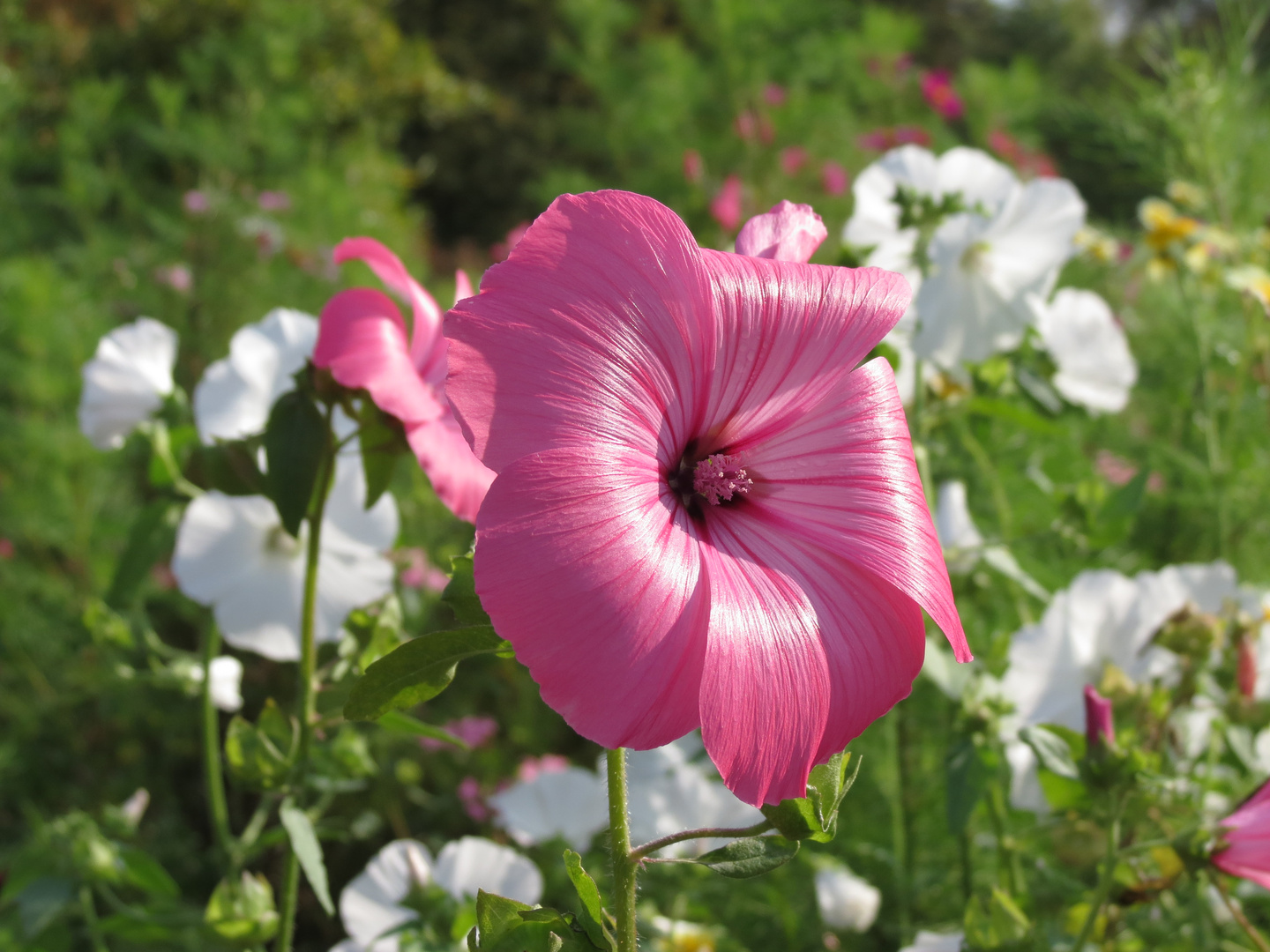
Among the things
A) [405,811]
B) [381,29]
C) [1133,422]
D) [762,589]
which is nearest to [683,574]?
[762,589]

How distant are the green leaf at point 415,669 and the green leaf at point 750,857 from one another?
0.11m

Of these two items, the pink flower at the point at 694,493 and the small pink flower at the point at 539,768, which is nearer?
the pink flower at the point at 694,493

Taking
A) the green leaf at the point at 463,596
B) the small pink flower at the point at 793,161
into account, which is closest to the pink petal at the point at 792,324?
the green leaf at the point at 463,596

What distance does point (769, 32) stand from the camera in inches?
134

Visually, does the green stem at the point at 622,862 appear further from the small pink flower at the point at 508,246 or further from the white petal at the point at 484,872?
the white petal at the point at 484,872

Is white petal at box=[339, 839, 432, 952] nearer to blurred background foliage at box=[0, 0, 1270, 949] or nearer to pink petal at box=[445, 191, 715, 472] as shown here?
blurred background foliage at box=[0, 0, 1270, 949]

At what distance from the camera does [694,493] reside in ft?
1.30

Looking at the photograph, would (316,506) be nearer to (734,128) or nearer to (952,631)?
(952,631)

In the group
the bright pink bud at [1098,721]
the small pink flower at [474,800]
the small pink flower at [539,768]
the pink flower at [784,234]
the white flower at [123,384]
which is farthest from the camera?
the small pink flower at [474,800]

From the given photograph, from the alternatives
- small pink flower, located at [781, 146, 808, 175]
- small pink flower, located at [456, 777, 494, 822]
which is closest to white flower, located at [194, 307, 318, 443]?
small pink flower, located at [456, 777, 494, 822]

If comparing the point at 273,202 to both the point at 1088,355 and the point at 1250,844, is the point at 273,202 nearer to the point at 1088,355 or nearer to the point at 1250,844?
the point at 1088,355

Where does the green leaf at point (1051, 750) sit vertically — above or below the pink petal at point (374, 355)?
below

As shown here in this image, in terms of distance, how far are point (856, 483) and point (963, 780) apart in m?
0.34

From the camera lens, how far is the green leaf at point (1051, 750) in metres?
0.56
